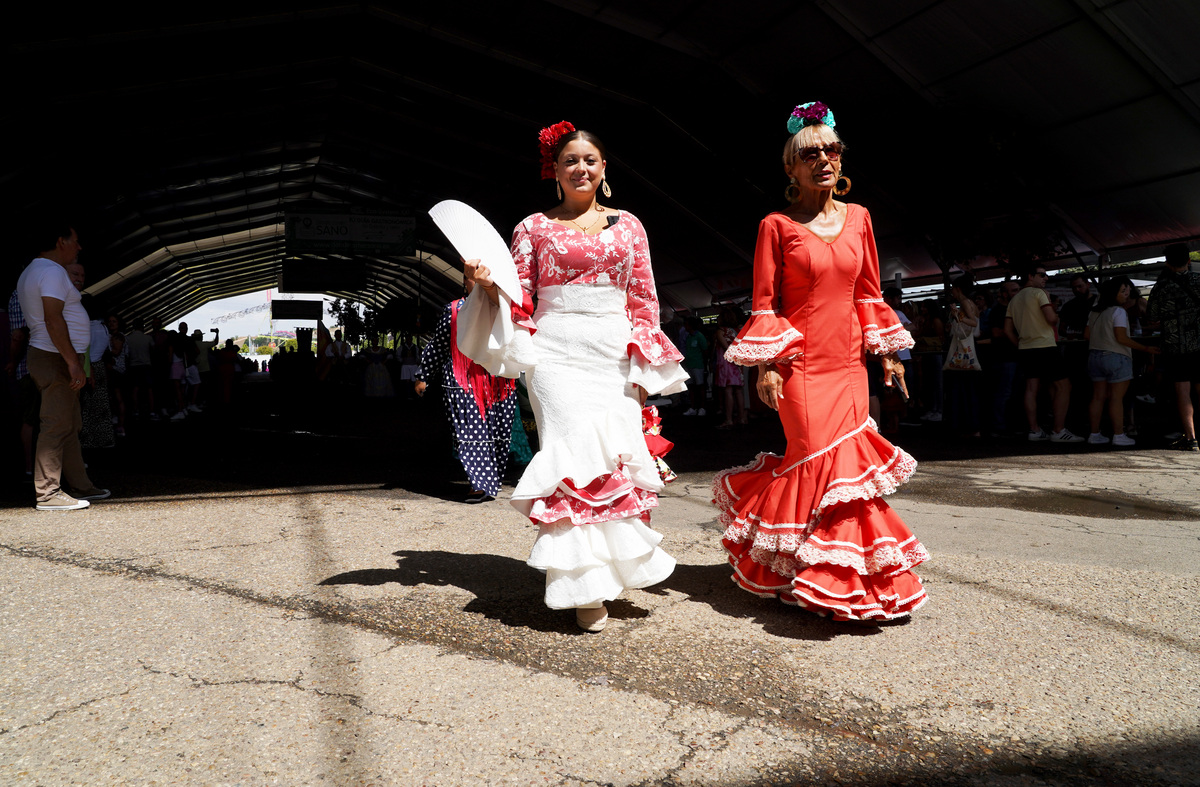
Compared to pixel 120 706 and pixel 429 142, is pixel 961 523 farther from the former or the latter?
pixel 429 142

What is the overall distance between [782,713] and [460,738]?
86 cm

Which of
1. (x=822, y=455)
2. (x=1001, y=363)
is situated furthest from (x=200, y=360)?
(x=822, y=455)

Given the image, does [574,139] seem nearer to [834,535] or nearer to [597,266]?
[597,266]

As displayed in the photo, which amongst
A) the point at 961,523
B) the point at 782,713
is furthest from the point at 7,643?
the point at 961,523

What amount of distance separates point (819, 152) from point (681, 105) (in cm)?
1502

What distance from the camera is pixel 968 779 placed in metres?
1.84

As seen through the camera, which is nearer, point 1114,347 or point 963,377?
point 1114,347

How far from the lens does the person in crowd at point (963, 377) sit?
9398mm

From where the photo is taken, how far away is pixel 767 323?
125 inches

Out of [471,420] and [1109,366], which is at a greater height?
[1109,366]

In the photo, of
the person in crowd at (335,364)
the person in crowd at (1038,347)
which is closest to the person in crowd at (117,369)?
the person in crowd at (335,364)

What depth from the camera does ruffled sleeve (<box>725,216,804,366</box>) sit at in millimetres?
3121

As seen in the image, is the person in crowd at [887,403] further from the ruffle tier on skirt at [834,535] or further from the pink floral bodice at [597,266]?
the pink floral bodice at [597,266]

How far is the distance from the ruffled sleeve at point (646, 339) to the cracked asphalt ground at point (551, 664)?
904 millimetres
